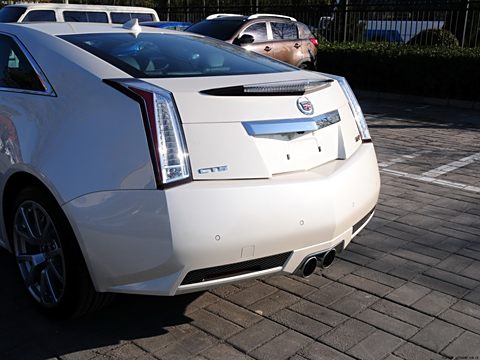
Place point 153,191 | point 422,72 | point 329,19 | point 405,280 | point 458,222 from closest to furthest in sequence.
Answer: point 153,191 < point 405,280 < point 458,222 < point 422,72 < point 329,19

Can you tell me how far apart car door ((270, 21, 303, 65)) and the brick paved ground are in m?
8.62

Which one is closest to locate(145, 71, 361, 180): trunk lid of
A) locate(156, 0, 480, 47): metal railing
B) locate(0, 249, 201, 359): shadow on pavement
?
locate(0, 249, 201, 359): shadow on pavement

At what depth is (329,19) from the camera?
16.0 meters

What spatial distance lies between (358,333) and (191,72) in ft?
5.60

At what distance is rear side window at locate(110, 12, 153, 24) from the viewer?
45.6 feet

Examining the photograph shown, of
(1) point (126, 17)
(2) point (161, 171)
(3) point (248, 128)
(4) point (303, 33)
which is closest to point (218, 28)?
(4) point (303, 33)

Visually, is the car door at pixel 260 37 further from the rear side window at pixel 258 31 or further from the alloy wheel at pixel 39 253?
the alloy wheel at pixel 39 253

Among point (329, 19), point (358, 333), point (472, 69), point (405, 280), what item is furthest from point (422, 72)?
point (358, 333)

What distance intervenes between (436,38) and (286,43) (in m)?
3.54

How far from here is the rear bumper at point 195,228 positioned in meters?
2.68

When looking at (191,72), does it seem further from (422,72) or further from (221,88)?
(422,72)

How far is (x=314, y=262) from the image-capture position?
3150mm

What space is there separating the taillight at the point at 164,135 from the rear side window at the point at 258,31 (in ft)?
32.6

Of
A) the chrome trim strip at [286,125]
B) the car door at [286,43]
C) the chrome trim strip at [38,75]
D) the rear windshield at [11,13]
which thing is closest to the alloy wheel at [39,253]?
the chrome trim strip at [38,75]
